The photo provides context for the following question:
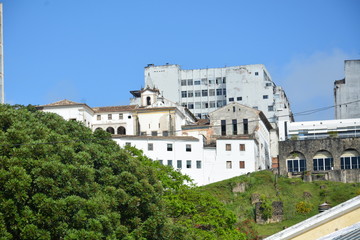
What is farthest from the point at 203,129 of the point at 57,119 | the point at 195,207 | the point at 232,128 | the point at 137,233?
the point at 137,233

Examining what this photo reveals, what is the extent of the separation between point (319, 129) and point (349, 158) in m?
11.5

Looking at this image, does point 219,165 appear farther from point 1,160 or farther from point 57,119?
point 1,160

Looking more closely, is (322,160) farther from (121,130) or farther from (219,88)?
(219,88)

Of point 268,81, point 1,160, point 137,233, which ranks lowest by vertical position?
point 137,233

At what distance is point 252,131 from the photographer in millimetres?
99250

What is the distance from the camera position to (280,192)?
8731 centimetres

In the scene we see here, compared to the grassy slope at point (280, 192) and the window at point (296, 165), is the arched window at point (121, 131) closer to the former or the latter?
the grassy slope at point (280, 192)

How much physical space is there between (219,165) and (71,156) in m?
54.4

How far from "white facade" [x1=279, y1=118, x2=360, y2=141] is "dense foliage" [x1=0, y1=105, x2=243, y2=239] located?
55.9 m

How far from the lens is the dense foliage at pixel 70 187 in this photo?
120 ft

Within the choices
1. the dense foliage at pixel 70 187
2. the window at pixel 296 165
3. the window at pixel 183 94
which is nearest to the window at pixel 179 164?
the window at pixel 296 165

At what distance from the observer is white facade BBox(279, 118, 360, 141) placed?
343ft

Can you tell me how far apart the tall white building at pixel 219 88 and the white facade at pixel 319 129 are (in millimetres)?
12763

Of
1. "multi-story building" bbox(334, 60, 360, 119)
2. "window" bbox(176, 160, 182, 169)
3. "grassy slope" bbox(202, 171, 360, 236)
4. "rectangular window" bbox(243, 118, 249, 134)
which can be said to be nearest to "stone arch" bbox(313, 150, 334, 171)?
"grassy slope" bbox(202, 171, 360, 236)
